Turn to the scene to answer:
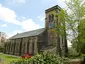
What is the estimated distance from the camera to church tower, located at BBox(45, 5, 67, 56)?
151 ft

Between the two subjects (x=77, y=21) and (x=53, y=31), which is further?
(x=53, y=31)

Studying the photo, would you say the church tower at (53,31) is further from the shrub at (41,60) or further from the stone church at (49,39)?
the shrub at (41,60)

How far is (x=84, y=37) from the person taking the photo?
1383 inches

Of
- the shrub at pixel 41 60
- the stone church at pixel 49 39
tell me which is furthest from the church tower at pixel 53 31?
the shrub at pixel 41 60

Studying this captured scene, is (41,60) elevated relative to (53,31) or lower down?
lower down

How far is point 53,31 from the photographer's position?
47531 millimetres

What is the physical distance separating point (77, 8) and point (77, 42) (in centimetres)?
854

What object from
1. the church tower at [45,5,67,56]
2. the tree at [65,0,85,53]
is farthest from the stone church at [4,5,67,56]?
the tree at [65,0,85,53]

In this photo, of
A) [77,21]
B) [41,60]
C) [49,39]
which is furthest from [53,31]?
[41,60]

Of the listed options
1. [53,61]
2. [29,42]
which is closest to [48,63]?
[53,61]

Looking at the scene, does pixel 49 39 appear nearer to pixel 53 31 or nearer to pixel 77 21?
pixel 53 31

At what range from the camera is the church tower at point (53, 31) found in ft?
151

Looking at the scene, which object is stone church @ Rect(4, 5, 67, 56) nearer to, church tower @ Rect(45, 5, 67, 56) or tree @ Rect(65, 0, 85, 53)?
church tower @ Rect(45, 5, 67, 56)

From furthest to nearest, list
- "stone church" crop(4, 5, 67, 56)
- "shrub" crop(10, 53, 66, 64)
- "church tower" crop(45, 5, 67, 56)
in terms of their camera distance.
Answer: "stone church" crop(4, 5, 67, 56)
"church tower" crop(45, 5, 67, 56)
"shrub" crop(10, 53, 66, 64)
